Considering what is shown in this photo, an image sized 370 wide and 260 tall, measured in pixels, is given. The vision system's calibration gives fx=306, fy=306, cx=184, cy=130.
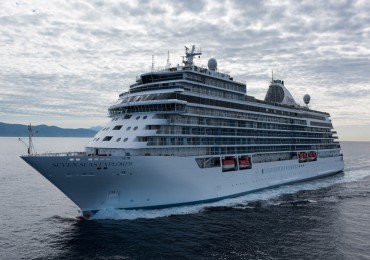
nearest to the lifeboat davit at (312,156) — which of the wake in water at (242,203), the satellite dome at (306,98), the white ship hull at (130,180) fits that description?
the wake in water at (242,203)

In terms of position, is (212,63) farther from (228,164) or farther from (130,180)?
(130,180)

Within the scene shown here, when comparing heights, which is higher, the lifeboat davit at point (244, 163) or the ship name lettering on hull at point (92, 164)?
the ship name lettering on hull at point (92, 164)

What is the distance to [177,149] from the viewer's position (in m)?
35.0

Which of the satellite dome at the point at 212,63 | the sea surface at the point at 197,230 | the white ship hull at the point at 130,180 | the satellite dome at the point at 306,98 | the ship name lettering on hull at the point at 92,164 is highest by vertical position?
the satellite dome at the point at 212,63

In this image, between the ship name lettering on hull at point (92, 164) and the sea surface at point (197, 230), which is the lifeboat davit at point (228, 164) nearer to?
the sea surface at point (197, 230)

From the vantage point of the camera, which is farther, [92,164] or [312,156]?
[312,156]

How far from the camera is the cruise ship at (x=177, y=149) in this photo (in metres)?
29.4

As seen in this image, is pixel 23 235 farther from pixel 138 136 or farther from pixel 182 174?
pixel 182 174

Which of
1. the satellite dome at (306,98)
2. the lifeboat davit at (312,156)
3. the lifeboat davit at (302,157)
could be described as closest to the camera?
the lifeboat davit at (302,157)

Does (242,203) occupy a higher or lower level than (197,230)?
higher

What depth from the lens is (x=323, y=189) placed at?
171 ft

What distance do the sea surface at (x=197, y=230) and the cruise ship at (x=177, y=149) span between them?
204 centimetres

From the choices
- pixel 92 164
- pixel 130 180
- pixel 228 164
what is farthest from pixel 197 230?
pixel 228 164

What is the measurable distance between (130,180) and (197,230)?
8049 mm
